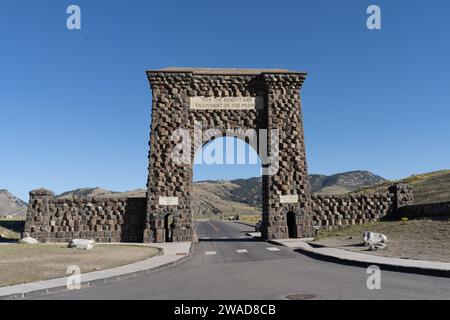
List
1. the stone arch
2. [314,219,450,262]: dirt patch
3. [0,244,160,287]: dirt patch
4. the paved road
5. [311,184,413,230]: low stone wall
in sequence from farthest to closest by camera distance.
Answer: [311,184,413,230]: low stone wall → the stone arch → [314,219,450,262]: dirt patch → [0,244,160,287]: dirt patch → the paved road

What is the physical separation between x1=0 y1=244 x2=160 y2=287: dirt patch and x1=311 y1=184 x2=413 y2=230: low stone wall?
1492cm

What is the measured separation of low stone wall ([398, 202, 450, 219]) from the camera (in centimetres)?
2564

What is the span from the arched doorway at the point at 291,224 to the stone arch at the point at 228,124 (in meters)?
0.71

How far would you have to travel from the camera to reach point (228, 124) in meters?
30.6

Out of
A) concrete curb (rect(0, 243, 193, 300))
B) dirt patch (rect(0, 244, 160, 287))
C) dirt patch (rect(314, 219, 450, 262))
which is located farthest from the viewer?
dirt patch (rect(314, 219, 450, 262))

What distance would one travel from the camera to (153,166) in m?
29.4

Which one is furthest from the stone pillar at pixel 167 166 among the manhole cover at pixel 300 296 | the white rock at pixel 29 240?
the manhole cover at pixel 300 296

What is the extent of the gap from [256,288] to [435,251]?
976 centimetres

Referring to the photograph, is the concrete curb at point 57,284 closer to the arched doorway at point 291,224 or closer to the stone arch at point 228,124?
the stone arch at point 228,124

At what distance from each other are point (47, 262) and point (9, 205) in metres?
107

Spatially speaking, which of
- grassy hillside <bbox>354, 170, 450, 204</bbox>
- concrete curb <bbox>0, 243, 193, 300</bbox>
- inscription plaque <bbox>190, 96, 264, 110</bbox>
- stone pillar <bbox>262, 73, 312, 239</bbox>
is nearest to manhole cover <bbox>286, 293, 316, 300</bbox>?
concrete curb <bbox>0, 243, 193, 300</bbox>

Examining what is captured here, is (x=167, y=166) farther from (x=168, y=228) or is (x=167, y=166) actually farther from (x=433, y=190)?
(x=433, y=190)

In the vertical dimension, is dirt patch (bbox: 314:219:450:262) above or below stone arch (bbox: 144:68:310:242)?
below

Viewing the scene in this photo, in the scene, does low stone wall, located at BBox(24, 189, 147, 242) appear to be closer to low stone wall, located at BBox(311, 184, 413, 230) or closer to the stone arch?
the stone arch
